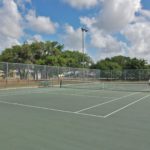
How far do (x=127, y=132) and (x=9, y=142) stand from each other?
115 inches

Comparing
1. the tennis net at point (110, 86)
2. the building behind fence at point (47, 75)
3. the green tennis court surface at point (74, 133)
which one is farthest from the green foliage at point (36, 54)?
the green tennis court surface at point (74, 133)

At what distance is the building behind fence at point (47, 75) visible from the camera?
24.1 metres

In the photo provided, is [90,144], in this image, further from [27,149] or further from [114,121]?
[114,121]

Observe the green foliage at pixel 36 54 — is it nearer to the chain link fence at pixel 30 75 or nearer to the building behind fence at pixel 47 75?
the building behind fence at pixel 47 75

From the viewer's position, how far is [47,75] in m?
30.1

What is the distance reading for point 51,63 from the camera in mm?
42844

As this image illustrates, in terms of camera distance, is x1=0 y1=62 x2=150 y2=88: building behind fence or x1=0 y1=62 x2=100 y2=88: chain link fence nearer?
x1=0 y1=62 x2=100 y2=88: chain link fence

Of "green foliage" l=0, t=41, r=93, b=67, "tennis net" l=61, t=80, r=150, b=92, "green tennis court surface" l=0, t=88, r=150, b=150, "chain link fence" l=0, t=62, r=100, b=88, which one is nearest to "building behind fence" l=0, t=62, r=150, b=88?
"chain link fence" l=0, t=62, r=100, b=88

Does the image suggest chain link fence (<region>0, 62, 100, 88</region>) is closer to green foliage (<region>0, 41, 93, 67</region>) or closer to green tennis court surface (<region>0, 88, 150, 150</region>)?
green foliage (<region>0, 41, 93, 67</region>)

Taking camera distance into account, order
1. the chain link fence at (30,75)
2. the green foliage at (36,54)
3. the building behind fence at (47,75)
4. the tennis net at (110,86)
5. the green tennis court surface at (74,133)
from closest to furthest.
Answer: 1. the green tennis court surface at (74,133)
2. the chain link fence at (30,75)
3. the building behind fence at (47,75)
4. the tennis net at (110,86)
5. the green foliage at (36,54)

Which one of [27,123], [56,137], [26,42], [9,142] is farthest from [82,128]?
[26,42]

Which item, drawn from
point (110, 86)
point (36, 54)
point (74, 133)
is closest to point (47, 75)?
point (110, 86)

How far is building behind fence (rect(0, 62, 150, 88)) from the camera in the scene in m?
24.1

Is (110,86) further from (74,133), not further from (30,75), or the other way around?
(74,133)
